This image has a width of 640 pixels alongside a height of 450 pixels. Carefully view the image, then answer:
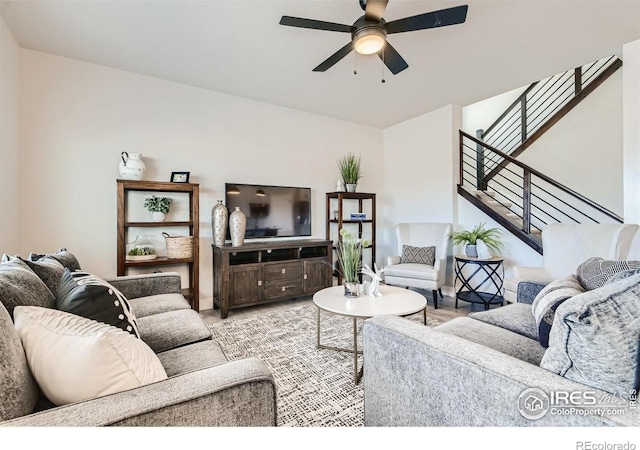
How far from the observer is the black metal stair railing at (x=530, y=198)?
3387 millimetres

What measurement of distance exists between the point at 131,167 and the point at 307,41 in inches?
81.3

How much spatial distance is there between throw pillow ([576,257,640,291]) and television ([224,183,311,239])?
2976mm

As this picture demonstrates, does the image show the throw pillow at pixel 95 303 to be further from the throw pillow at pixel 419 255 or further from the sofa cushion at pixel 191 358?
the throw pillow at pixel 419 255

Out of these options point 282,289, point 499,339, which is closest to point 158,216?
point 282,289

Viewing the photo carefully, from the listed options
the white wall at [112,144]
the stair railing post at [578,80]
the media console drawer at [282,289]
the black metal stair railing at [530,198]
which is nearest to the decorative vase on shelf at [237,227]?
the white wall at [112,144]

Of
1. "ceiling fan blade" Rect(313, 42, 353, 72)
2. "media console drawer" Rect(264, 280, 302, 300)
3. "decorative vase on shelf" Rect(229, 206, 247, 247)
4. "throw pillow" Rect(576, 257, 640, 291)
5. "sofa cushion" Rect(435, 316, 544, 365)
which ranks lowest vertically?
"media console drawer" Rect(264, 280, 302, 300)

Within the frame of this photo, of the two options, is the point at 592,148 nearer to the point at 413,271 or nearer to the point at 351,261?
the point at 413,271

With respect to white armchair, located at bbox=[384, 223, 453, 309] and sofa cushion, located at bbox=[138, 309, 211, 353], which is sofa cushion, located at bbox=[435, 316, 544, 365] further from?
white armchair, located at bbox=[384, 223, 453, 309]

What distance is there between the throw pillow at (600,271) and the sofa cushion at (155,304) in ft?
7.56

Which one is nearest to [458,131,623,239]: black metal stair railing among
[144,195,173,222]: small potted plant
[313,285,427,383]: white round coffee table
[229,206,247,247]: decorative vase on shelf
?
[313,285,427,383]: white round coffee table

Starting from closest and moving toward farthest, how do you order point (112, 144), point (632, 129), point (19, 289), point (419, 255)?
point (19, 289)
point (632, 129)
point (112, 144)
point (419, 255)

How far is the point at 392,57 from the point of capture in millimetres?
2074

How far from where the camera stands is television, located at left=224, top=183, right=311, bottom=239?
351cm

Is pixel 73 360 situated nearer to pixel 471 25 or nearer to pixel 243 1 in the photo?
pixel 243 1
